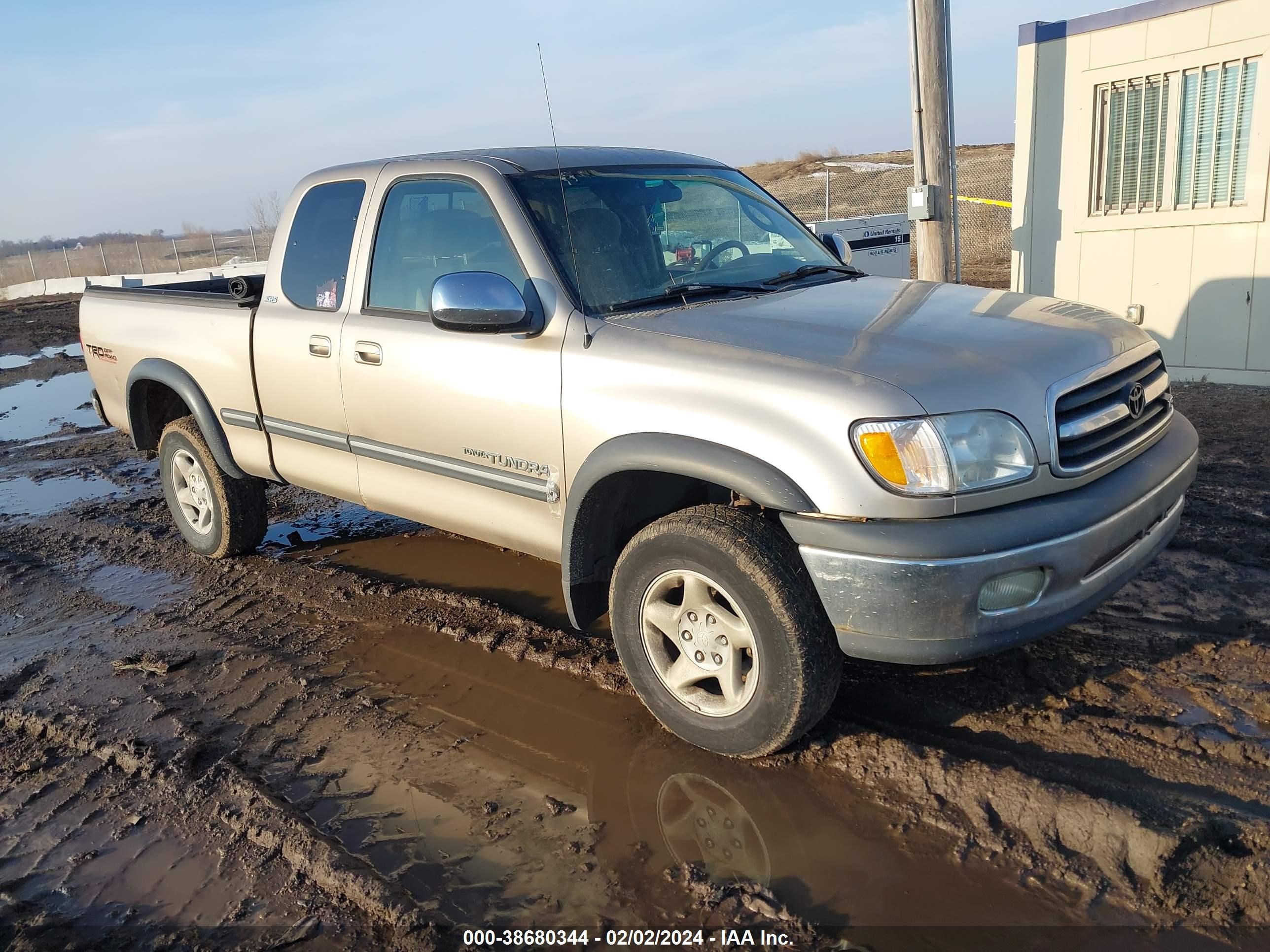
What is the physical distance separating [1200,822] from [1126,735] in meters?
0.50

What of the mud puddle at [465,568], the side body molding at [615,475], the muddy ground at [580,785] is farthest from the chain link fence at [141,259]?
the side body molding at [615,475]

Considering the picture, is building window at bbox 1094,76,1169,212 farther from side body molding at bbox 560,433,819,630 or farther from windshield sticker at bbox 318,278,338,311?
windshield sticker at bbox 318,278,338,311

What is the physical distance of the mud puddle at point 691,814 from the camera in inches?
99.7

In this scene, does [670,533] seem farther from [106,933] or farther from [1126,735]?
[106,933]

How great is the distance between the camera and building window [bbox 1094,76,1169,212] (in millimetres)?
8109

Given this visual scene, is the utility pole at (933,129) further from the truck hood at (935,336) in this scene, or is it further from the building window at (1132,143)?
the truck hood at (935,336)

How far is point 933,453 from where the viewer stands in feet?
8.75

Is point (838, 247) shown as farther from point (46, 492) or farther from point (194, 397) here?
point (46, 492)

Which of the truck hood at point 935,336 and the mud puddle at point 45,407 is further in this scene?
the mud puddle at point 45,407

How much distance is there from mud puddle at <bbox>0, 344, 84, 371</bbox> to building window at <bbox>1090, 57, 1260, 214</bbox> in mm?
14290

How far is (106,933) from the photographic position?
2670mm

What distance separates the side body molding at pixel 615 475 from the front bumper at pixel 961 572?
5.4 inches

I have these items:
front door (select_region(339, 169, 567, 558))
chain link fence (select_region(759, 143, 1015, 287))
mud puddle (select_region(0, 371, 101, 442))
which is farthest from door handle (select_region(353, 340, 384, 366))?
chain link fence (select_region(759, 143, 1015, 287))

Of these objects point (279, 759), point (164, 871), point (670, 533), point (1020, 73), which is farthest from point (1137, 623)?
point (1020, 73)
